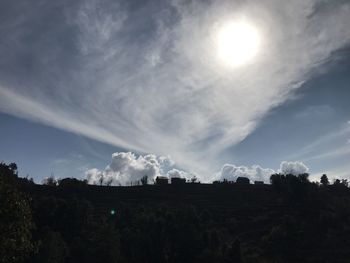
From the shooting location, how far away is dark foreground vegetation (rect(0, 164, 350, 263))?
9525 centimetres

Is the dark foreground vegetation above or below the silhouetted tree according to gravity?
above

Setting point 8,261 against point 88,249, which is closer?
point 8,261

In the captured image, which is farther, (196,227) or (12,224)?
(196,227)

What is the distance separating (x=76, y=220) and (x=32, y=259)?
3750 cm

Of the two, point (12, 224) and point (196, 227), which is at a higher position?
point (196, 227)

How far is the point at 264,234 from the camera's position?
428 feet

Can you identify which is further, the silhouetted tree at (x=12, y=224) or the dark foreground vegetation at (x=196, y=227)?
the dark foreground vegetation at (x=196, y=227)

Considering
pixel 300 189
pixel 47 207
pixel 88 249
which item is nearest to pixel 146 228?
pixel 88 249

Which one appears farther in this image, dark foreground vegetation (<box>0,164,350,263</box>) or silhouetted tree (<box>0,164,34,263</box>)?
dark foreground vegetation (<box>0,164,350,263</box>)

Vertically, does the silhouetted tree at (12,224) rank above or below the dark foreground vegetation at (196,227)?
below

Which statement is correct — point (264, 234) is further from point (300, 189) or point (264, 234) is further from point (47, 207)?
point (47, 207)

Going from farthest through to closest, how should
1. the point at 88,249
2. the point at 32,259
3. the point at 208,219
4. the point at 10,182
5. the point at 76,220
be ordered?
the point at 208,219 → the point at 76,220 → the point at 88,249 → the point at 32,259 → the point at 10,182

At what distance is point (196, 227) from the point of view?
10494 cm

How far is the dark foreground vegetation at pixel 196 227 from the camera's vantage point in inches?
3750
